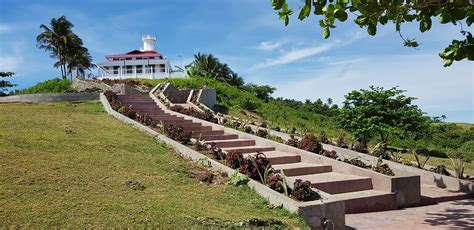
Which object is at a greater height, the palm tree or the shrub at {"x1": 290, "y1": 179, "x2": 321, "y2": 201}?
the palm tree

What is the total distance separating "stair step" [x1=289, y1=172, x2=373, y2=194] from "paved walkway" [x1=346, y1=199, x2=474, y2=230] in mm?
778

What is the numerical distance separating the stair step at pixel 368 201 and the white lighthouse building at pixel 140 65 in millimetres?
27310

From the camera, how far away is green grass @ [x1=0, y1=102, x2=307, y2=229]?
196 inches

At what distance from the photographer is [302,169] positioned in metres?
8.80

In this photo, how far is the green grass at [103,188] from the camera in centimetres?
499

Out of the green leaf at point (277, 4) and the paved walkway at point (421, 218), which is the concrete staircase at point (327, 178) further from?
the green leaf at point (277, 4)

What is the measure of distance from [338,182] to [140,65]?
40.8 meters

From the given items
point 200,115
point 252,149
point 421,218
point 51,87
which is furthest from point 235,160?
point 51,87

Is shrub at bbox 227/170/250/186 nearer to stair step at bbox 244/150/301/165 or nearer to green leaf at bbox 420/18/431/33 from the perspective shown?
stair step at bbox 244/150/301/165

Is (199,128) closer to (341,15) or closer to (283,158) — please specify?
(283,158)

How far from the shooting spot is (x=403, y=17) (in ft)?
16.5

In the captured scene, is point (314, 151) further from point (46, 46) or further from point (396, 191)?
point (46, 46)

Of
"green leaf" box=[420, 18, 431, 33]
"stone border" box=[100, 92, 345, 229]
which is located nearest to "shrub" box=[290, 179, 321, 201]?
"stone border" box=[100, 92, 345, 229]

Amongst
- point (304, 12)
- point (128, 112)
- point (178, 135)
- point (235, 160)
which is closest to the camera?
point (304, 12)
